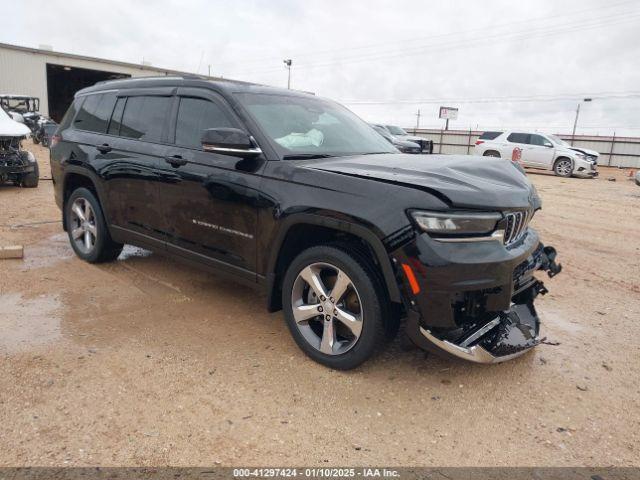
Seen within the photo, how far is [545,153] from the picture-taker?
1848 centimetres

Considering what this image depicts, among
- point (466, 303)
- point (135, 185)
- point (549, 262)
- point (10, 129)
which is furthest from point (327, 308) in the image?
point (10, 129)

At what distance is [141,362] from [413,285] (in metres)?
1.83

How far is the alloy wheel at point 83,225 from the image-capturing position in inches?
202

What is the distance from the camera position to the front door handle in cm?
387

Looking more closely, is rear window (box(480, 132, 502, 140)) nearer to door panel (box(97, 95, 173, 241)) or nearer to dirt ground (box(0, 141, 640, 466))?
dirt ground (box(0, 141, 640, 466))

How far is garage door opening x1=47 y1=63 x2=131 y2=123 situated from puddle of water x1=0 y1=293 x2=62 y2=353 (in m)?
36.8

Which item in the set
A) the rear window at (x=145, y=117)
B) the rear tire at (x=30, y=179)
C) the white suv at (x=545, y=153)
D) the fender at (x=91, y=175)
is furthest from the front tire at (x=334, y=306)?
the white suv at (x=545, y=153)

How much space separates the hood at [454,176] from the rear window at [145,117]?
5.27 feet

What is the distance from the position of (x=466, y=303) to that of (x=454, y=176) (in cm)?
76

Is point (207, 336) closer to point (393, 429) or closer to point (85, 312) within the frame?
point (85, 312)

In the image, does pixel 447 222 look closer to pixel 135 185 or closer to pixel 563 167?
pixel 135 185

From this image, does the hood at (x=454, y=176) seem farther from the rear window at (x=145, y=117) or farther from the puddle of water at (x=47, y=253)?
the puddle of water at (x=47, y=253)

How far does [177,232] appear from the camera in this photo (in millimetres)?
4031

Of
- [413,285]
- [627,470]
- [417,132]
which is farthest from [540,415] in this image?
[417,132]
